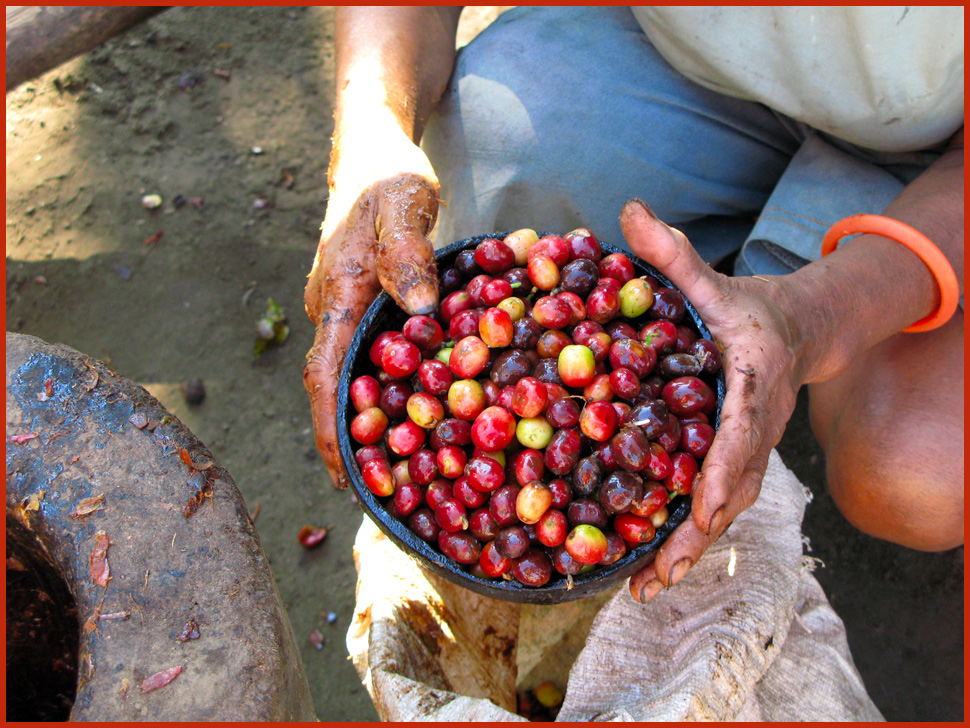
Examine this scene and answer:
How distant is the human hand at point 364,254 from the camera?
1.79m

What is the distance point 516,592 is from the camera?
156cm

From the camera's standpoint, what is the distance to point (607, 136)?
8.64 feet

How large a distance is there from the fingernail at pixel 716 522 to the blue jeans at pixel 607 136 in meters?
1.34

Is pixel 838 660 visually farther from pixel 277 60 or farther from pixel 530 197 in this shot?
pixel 277 60

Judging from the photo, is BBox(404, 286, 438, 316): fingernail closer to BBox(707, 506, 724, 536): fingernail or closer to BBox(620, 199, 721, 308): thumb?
BBox(620, 199, 721, 308): thumb

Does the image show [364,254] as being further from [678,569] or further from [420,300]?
[678,569]

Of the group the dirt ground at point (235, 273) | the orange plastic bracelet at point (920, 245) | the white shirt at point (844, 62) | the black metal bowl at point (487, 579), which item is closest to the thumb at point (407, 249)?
the black metal bowl at point (487, 579)

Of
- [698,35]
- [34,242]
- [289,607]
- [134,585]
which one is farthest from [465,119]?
[34,242]

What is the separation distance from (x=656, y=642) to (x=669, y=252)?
128 centimetres

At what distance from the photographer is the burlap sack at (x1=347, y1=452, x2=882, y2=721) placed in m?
1.87

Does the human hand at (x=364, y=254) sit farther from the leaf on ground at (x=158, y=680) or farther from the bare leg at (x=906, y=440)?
the bare leg at (x=906, y=440)

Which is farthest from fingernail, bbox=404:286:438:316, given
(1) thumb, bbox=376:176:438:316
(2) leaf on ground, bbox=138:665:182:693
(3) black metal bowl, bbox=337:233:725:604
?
(2) leaf on ground, bbox=138:665:182:693

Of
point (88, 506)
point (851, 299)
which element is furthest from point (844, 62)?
point (88, 506)

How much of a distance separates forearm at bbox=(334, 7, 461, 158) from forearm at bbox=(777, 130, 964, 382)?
147 centimetres
